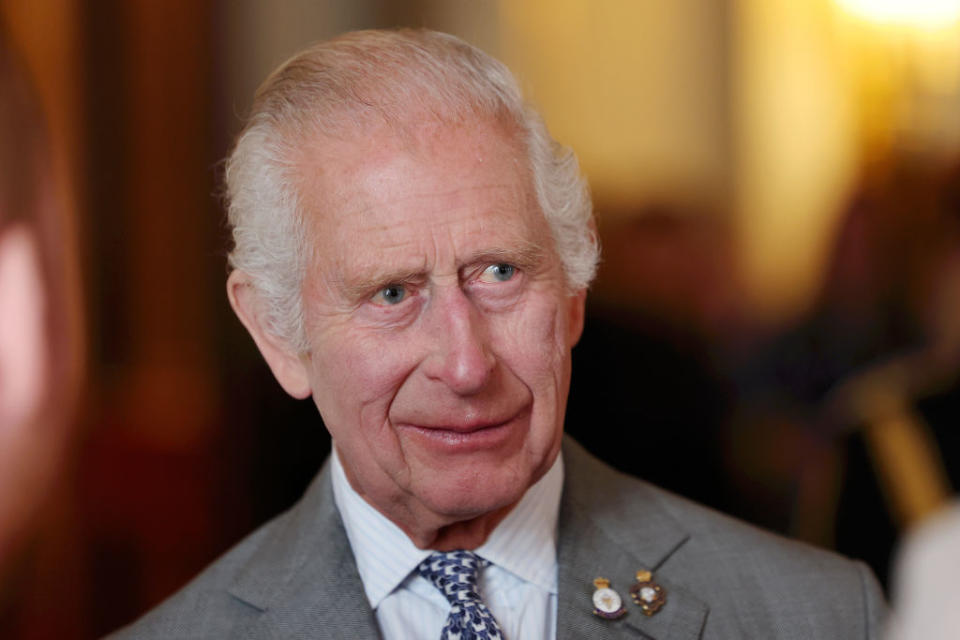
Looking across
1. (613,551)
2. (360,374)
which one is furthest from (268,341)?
(613,551)

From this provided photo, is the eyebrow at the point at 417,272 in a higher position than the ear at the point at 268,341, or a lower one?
higher

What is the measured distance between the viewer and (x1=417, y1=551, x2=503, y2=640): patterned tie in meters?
1.83

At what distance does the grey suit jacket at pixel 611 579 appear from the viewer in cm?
192

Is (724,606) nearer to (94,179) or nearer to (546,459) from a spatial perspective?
(546,459)

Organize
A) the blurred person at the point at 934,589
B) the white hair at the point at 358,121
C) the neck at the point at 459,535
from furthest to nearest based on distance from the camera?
1. the neck at the point at 459,535
2. the white hair at the point at 358,121
3. the blurred person at the point at 934,589

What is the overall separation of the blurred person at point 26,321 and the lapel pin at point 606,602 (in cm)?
189

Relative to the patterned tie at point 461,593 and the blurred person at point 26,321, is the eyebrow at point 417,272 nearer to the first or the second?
the patterned tie at point 461,593

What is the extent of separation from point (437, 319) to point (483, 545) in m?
0.42

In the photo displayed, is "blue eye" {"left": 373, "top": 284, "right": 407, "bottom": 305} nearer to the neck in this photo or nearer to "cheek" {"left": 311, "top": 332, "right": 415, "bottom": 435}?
"cheek" {"left": 311, "top": 332, "right": 415, "bottom": 435}

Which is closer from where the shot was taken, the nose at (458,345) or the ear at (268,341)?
the nose at (458,345)

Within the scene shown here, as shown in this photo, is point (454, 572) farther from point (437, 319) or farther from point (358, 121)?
point (358, 121)

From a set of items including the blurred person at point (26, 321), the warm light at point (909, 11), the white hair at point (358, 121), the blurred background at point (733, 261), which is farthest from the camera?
the warm light at point (909, 11)

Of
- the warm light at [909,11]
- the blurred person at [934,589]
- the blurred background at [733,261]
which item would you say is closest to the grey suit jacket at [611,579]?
the blurred person at [934,589]

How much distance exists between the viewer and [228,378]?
3588 millimetres
